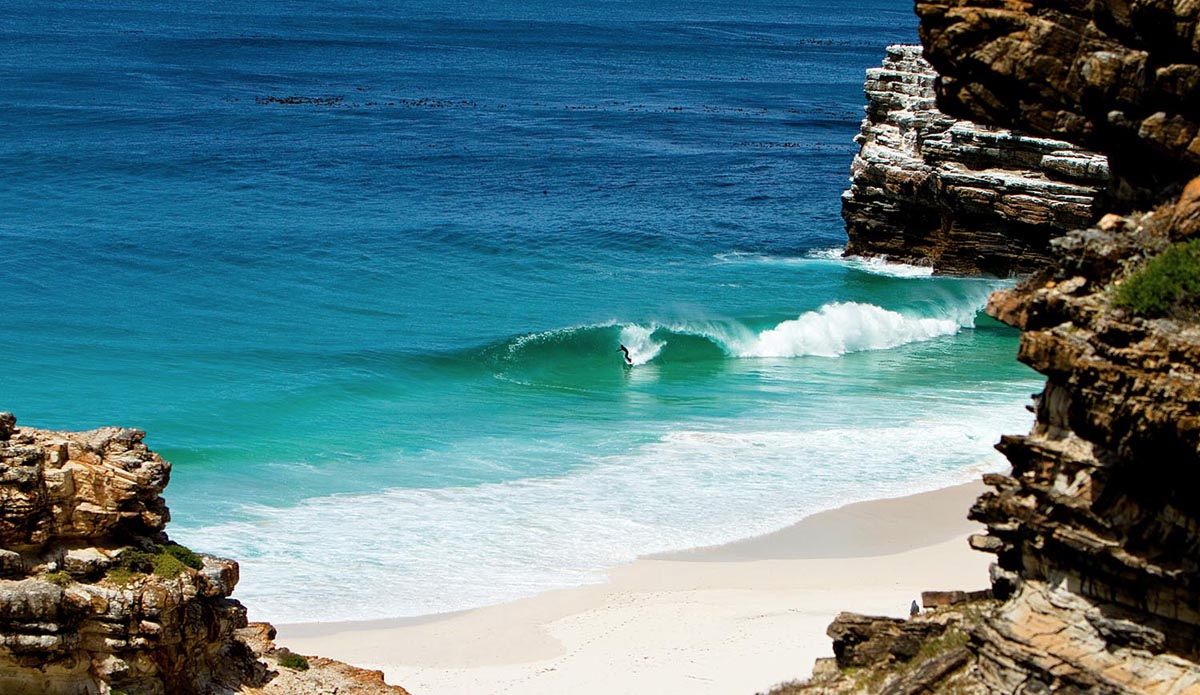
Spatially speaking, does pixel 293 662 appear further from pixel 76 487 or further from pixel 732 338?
pixel 732 338

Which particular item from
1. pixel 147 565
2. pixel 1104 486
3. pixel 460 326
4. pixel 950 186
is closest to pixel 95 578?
pixel 147 565

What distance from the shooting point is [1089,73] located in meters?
13.5

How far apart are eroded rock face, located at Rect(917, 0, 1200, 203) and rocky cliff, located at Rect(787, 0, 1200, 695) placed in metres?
0.02

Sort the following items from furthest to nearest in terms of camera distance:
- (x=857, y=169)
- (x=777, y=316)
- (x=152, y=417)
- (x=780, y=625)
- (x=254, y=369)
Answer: (x=857, y=169), (x=777, y=316), (x=254, y=369), (x=152, y=417), (x=780, y=625)

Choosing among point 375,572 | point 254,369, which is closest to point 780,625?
point 375,572

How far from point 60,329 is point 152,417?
31.8 ft

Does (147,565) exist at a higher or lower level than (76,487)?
lower

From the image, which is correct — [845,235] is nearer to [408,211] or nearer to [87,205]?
[408,211]

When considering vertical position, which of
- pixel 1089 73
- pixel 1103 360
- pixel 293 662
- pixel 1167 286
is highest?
pixel 1089 73

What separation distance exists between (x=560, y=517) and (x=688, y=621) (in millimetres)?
6094

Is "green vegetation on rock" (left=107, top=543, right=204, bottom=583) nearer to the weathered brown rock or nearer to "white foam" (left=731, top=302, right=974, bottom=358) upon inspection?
the weathered brown rock

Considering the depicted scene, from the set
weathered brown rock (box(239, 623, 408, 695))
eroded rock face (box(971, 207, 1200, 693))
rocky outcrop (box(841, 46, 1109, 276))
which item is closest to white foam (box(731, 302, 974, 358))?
rocky outcrop (box(841, 46, 1109, 276))

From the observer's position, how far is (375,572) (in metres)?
29.5

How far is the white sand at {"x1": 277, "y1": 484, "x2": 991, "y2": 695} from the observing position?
24.7 meters
